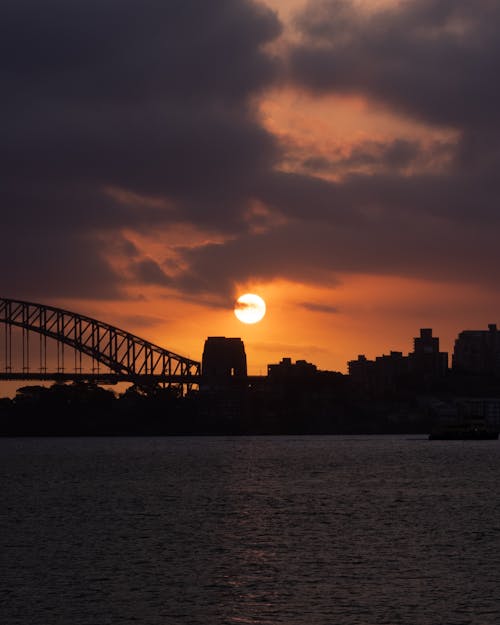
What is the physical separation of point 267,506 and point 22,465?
86.0 metres

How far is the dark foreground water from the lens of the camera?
47.2 metres

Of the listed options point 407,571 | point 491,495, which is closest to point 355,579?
point 407,571

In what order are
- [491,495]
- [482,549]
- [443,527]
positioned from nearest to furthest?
[482,549]
[443,527]
[491,495]

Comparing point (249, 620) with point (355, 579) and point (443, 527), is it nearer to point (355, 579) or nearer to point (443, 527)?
point (355, 579)

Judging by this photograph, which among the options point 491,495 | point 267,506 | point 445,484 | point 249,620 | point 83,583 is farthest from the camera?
point 445,484

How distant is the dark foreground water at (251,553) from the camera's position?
1857 inches

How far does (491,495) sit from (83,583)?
2249 inches

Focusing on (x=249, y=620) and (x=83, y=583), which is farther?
(x=83, y=583)

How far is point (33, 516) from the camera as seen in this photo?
276ft

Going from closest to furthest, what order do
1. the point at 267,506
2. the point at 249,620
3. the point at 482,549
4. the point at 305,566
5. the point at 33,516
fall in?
the point at 249,620 → the point at 305,566 → the point at 482,549 → the point at 33,516 → the point at 267,506

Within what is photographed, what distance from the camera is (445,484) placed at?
118625 millimetres

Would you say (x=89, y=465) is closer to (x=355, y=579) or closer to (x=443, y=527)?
(x=443, y=527)

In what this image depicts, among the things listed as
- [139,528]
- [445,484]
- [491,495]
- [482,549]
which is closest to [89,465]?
[445,484]

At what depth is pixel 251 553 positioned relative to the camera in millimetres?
63250
